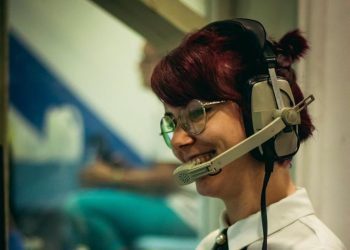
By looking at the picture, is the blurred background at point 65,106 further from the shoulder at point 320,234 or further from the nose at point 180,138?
the shoulder at point 320,234

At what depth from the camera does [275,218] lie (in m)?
0.79

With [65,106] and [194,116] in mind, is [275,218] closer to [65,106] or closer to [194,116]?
[194,116]

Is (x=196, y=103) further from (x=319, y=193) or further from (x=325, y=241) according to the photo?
(x=319, y=193)

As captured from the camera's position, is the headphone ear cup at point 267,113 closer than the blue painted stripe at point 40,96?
Yes

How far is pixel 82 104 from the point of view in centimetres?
219

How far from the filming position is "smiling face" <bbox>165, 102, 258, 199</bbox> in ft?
2.51

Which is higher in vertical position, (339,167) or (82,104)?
(82,104)

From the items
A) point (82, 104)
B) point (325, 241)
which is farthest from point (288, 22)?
point (82, 104)

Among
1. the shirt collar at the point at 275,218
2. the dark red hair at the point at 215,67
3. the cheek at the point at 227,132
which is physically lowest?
the shirt collar at the point at 275,218

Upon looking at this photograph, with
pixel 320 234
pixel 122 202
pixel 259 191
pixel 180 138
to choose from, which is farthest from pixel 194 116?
pixel 122 202

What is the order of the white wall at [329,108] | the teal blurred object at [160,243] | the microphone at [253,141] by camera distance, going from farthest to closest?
the teal blurred object at [160,243] → the white wall at [329,108] → the microphone at [253,141]

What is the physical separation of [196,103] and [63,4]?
1672 mm

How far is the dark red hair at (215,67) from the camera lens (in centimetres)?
76

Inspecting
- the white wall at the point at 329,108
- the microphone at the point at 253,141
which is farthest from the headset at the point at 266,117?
the white wall at the point at 329,108
